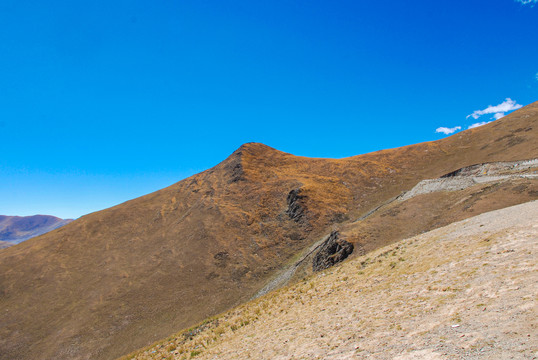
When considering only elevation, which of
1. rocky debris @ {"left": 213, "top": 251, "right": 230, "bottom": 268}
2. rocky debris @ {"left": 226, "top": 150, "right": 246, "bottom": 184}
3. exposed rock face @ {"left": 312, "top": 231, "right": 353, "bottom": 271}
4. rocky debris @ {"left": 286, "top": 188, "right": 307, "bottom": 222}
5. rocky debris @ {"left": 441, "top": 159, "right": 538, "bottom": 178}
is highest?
rocky debris @ {"left": 226, "top": 150, "right": 246, "bottom": 184}

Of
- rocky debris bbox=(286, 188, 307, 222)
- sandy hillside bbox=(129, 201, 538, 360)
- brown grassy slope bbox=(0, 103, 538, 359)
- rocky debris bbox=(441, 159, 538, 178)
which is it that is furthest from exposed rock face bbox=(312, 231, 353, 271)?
rocky debris bbox=(441, 159, 538, 178)

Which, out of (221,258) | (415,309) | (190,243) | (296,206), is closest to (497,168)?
(296,206)

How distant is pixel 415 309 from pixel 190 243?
50.4 m

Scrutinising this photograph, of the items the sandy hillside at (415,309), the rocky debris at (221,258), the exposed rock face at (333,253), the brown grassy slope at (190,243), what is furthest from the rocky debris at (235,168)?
the sandy hillside at (415,309)

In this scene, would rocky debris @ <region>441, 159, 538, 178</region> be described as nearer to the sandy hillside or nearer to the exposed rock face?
the sandy hillside

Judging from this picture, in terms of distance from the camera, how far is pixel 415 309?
11516 millimetres

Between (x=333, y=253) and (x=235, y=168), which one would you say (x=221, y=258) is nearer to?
(x=333, y=253)

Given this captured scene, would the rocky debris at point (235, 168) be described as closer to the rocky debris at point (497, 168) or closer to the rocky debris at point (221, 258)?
the rocky debris at point (221, 258)

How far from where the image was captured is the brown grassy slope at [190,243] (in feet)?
125

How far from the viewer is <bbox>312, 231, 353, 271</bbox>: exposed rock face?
98.9 ft

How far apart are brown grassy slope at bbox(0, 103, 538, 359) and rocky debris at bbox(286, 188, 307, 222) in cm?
74

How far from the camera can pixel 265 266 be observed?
48.0m

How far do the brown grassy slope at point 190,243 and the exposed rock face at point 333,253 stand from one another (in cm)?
1295

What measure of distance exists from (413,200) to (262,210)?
33.6 metres
